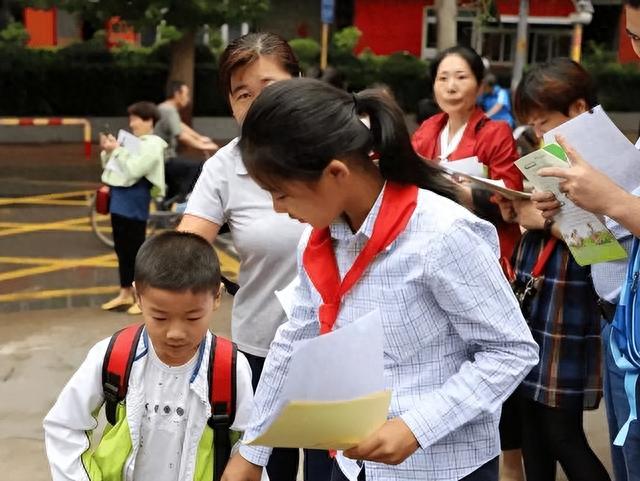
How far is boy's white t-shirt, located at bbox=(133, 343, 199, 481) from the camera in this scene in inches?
95.2

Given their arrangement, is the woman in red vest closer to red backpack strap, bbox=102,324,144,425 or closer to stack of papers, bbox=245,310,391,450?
red backpack strap, bbox=102,324,144,425

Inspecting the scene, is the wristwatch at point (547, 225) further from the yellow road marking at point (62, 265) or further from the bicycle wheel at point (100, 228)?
the bicycle wheel at point (100, 228)

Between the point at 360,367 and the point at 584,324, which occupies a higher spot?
the point at 360,367

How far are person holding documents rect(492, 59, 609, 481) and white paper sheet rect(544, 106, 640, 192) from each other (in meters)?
0.74

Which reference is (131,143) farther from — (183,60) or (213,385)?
(183,60)

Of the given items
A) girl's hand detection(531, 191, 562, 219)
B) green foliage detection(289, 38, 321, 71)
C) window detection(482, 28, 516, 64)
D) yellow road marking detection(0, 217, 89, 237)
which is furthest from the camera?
window detection(482, 28, 516, 64)

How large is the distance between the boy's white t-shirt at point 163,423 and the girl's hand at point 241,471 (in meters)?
0.19

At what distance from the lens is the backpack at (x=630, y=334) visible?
2375mm

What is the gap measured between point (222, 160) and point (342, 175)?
1000 millimetres

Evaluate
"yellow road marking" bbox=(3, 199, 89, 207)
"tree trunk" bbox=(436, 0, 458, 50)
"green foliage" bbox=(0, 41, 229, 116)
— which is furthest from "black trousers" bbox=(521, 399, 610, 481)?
"green foliage" bbox=(0, 41, 229, 116)

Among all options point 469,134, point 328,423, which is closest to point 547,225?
point 469,134

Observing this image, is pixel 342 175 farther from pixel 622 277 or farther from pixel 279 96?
pixel 622 277

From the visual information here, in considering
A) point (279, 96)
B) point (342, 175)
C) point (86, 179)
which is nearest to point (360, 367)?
point (342, 175)

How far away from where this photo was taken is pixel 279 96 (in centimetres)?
186
